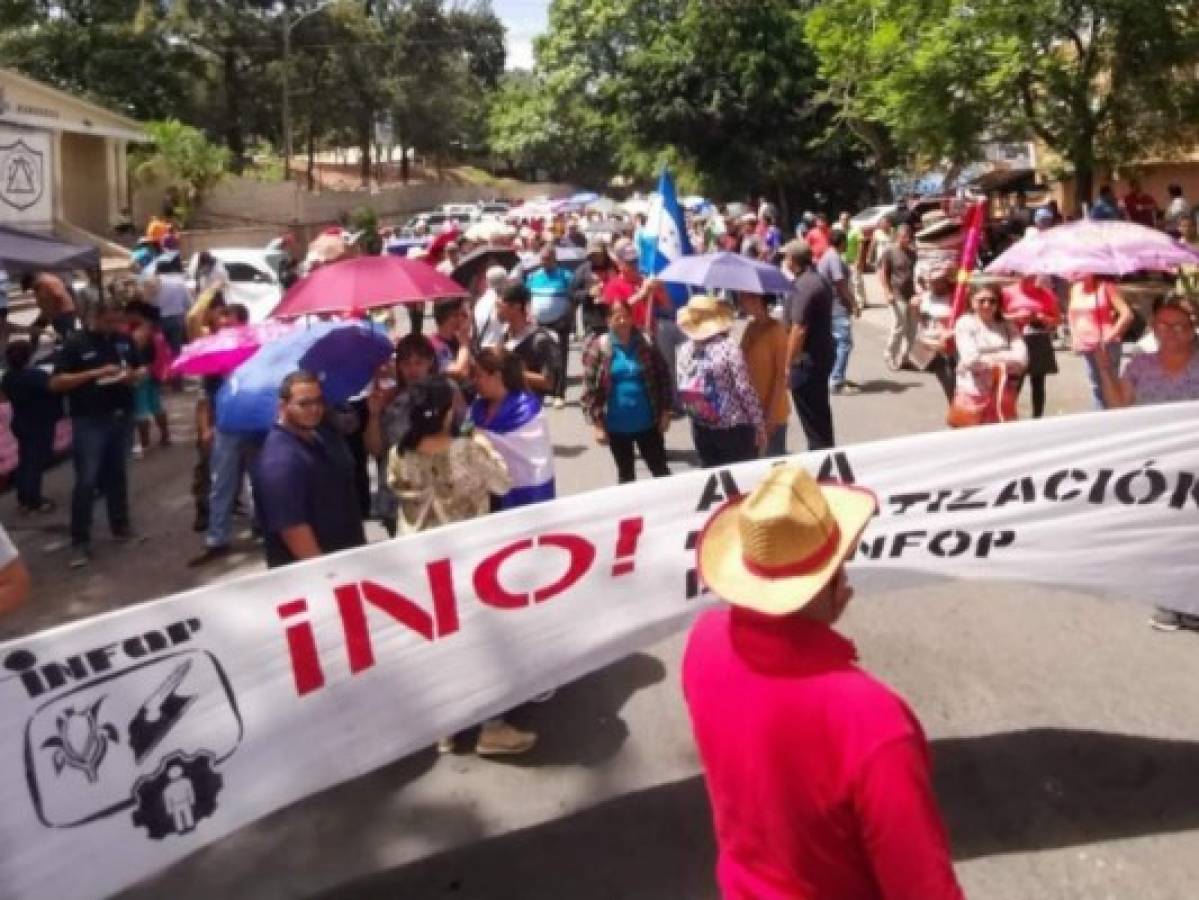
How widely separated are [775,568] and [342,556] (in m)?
2.04

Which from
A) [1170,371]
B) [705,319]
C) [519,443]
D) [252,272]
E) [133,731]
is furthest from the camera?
[252,272]

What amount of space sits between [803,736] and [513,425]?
12.0 feet

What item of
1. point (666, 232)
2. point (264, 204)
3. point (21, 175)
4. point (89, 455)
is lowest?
point (89, 455)

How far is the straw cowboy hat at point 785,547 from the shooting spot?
7.80 feet

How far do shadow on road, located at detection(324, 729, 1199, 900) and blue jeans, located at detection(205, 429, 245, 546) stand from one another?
4.27 meters

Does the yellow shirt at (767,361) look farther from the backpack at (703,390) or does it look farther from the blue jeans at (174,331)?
the blue jeans at (174,331)

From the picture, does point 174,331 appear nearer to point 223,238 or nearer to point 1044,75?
point 1044,75

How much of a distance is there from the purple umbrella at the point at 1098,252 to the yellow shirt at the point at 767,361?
1.84m

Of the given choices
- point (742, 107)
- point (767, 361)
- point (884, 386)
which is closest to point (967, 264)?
point (767, 361)

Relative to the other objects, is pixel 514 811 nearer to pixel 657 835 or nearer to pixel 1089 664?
pixel 657 835

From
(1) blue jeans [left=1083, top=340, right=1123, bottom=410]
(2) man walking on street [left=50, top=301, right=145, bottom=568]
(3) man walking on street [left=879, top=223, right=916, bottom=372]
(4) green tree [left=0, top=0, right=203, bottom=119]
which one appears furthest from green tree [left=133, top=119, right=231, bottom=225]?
(1) blue jeans [left=1083, top=340, right=1123, bottom=410]

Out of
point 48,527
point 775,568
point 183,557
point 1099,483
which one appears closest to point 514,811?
point 1099,483

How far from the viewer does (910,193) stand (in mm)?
41000

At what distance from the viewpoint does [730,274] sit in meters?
7.96
